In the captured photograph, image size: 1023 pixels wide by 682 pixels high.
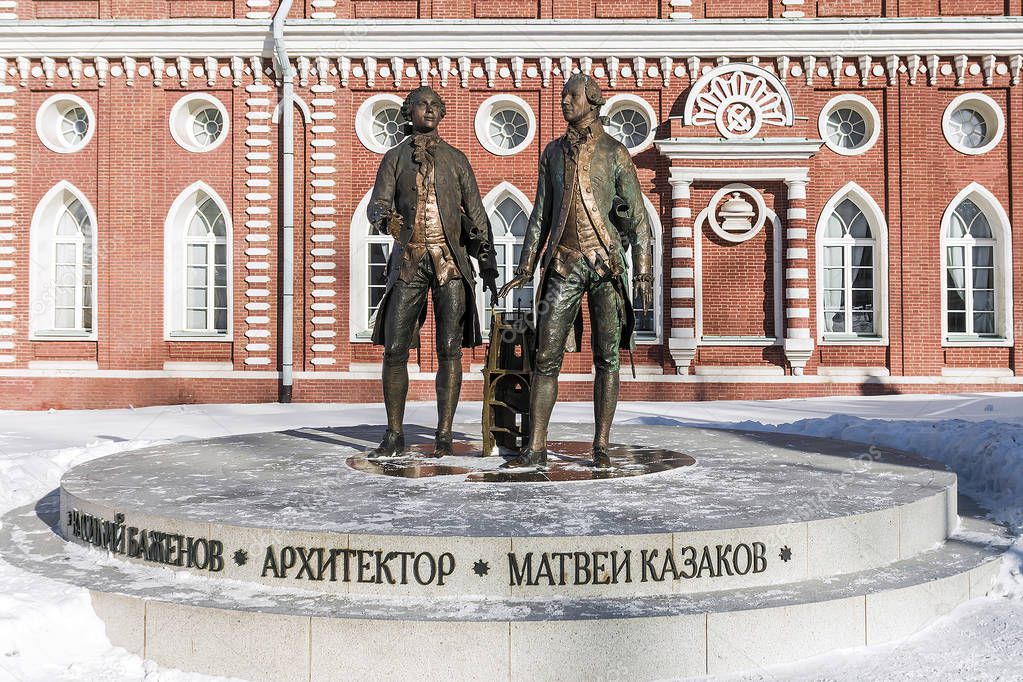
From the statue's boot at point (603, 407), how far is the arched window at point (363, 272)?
36.6 ft

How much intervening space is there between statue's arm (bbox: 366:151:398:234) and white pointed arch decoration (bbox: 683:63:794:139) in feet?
36.7

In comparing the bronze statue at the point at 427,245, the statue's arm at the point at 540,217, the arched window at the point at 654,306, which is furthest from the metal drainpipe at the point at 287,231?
the statue's arm at the point at 540,217

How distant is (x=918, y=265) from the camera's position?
17188 mm

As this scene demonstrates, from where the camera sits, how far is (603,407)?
21.3 ft

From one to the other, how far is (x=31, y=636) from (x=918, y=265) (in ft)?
54.0

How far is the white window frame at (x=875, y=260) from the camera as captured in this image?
17172 mm

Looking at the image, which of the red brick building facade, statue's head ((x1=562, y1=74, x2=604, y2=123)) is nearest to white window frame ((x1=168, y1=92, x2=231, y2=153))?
the red brick building facade

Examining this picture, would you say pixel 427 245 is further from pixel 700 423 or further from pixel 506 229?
pixel 506 229

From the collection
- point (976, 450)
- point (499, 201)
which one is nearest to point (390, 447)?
point (976, 450)

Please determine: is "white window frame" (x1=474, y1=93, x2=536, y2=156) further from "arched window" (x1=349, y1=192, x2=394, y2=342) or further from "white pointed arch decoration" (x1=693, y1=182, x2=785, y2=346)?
"white pointed arch decoration" (x1=693, y1=182, x2=785, y2=346)

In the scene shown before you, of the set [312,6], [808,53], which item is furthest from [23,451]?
[808,53]

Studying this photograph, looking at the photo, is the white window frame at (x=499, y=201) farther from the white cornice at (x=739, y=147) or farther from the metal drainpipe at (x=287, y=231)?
the metal drainpipe at (x=287, y=231)

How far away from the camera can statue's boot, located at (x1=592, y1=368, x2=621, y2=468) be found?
21.2 feet

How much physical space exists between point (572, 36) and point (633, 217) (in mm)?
11767
